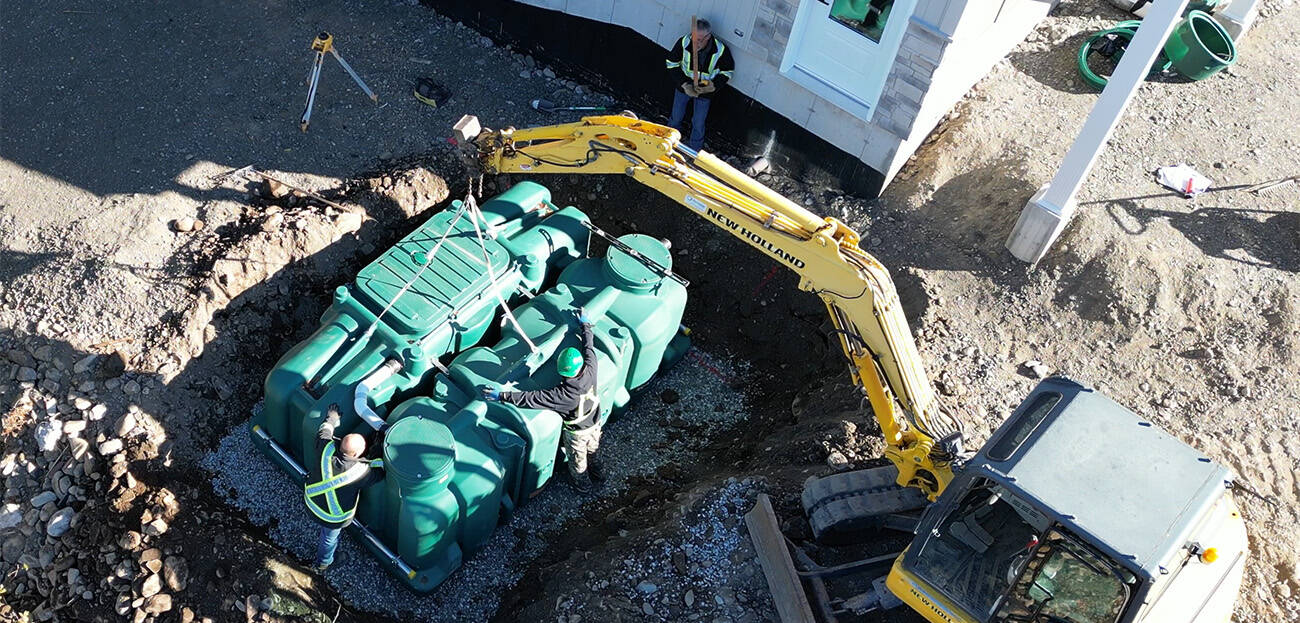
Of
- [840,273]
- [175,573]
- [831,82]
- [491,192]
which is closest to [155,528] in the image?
[175,573]

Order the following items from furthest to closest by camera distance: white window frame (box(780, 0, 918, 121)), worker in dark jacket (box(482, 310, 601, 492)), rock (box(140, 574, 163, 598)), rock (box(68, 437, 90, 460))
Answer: white window frame (box(780, 0, 918, 121)) → rock (box(68, 437, 90, 460)) → worker in dark jacket (box(482, 310, 601, 492)) → rock (box(140, 574, 163, 598))

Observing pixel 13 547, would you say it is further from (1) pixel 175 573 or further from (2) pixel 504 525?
(2) pixel 504 525

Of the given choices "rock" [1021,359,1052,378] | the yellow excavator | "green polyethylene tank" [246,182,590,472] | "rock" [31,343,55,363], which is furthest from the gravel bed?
"rock" [1021,359,1052,378]

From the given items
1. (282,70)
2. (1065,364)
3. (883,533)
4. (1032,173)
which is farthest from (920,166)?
(282,70)

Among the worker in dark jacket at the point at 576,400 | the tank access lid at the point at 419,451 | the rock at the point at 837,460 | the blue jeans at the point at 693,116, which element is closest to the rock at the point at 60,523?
the tank access lid at the point at 419,451

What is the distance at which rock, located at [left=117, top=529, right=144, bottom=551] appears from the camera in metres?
8.35

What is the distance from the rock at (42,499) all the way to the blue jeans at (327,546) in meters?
2.57

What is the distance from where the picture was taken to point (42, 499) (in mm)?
8891

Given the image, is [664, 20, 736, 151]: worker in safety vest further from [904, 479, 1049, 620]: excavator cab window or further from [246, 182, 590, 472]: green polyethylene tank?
[904, 479, 1049, 620]: excavator cab window

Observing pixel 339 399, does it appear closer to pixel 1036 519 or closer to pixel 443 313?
pixel 443 313

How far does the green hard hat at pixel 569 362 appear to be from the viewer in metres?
8.18

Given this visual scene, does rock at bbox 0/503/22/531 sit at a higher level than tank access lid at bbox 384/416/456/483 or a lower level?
lower

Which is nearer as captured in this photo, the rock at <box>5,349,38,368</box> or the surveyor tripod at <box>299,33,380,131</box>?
the rock at <box>5,349,38,368</box>

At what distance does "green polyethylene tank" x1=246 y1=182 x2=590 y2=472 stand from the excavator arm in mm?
1522
